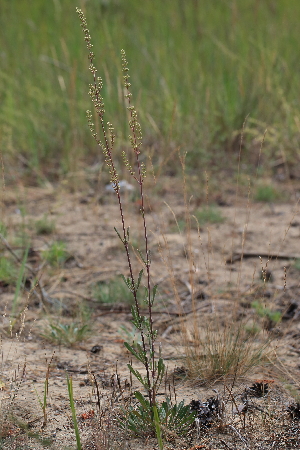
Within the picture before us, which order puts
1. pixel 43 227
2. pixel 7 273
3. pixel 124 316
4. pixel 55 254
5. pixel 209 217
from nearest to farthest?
pixel 124 316
pixel 7 273
pixel 55 254
pixel 43 227
pixel 209 217

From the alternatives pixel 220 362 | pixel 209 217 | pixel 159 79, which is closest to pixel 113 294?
pixel 220 362

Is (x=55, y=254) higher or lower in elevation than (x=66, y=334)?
higher

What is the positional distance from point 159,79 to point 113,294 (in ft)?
10.5

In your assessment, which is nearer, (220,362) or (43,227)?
(220,362)

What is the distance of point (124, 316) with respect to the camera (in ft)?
9.11

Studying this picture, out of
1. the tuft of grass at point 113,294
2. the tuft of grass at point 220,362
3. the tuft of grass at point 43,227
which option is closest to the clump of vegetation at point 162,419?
the tuft of grass at point 220,362

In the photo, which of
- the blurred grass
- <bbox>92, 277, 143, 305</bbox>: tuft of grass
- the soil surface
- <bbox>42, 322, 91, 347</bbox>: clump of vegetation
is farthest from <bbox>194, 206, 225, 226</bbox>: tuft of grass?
<bbox>42, 322, 91, 347</bbox>: clump of vegetation

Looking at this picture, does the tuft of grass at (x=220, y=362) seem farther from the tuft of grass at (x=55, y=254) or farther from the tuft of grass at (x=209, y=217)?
the tuft of grass at (x=209, y=217)

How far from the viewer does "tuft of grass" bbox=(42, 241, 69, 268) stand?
3.18 meters

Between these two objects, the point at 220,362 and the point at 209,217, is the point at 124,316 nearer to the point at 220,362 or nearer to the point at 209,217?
the point at 220,362

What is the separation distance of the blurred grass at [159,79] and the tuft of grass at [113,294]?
1553mm

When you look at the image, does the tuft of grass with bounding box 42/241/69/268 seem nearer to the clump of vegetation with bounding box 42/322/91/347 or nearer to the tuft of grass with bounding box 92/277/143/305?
the tuft of grass with bounding box 92/277/143/305

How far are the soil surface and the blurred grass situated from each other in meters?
0.60

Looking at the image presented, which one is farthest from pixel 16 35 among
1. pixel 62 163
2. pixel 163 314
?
pixel 163 314
